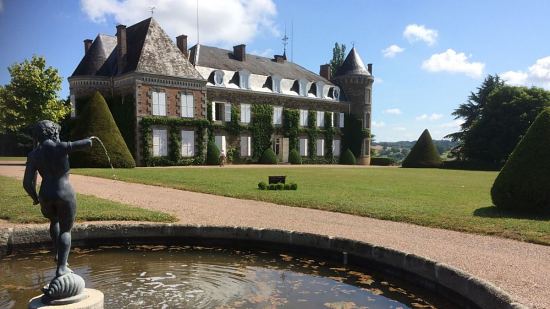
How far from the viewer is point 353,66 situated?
41.3 m

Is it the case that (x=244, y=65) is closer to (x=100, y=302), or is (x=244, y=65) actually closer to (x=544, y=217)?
(x=544, y=217)

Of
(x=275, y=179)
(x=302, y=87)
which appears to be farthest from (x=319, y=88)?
(x=275, y=179)

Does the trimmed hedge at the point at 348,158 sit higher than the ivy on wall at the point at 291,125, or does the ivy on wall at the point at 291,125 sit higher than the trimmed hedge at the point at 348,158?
the ivy on wall at the point at 291,125

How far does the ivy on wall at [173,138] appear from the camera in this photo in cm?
2680

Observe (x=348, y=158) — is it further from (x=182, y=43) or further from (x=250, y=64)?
(x=182, y=43)

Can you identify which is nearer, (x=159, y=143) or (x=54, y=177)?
(x=54, y=177)

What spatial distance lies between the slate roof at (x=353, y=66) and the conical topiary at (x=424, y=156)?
9545mm

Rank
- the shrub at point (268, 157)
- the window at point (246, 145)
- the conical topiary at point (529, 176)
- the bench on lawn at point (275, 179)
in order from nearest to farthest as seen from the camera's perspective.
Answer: the conical topiary at point (529, 176)
the bench on lawn at point (275, 179)
the window at point (246, 145)
the shrub at point (268, 157)

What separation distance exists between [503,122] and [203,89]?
24838 millimetres

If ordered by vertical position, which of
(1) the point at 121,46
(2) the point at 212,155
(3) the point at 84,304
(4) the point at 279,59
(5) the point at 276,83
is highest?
(4) the point at 279,59

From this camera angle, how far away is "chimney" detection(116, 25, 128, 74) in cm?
2727

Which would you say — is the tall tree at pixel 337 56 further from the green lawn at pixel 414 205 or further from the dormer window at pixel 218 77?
the green lawn at pixel 414 205

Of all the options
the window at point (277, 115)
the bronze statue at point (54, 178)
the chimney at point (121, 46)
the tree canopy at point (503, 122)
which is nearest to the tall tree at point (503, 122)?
the tree canopy at point (503, 122)

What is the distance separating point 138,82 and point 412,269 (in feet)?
78.6
